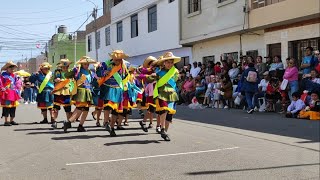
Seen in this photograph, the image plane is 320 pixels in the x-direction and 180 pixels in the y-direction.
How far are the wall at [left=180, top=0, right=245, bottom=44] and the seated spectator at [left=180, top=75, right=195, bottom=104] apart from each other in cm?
258

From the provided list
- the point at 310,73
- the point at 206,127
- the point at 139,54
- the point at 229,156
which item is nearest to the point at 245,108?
the point at 310,73

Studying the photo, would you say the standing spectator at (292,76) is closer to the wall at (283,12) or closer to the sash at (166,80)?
the wall at (283,12)

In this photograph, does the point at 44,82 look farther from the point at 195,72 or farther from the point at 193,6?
the point at 193,6

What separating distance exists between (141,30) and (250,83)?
1756 centimetres

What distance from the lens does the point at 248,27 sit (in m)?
18.2

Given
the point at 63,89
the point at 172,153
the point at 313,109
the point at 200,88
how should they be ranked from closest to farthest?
the point at 172,153
the point at 63,89
the point at 313,109
the point at 200,88

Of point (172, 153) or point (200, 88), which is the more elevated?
point (200, 88)

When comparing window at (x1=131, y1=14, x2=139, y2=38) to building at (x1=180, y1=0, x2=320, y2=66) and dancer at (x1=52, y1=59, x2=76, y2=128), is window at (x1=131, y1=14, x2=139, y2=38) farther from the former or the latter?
dancer at (x1=52, y1=59, x2=76, y2=128)

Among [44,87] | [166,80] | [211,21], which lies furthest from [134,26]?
[166,80]

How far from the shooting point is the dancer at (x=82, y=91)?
1072 centimetres

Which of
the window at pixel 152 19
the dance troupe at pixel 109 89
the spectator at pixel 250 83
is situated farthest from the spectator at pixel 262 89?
the window at pixel 152 19

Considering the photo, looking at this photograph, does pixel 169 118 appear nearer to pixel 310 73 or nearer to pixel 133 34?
pixel 310 73

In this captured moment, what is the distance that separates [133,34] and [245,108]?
725 inches

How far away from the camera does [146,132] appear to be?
10586 millimetres
